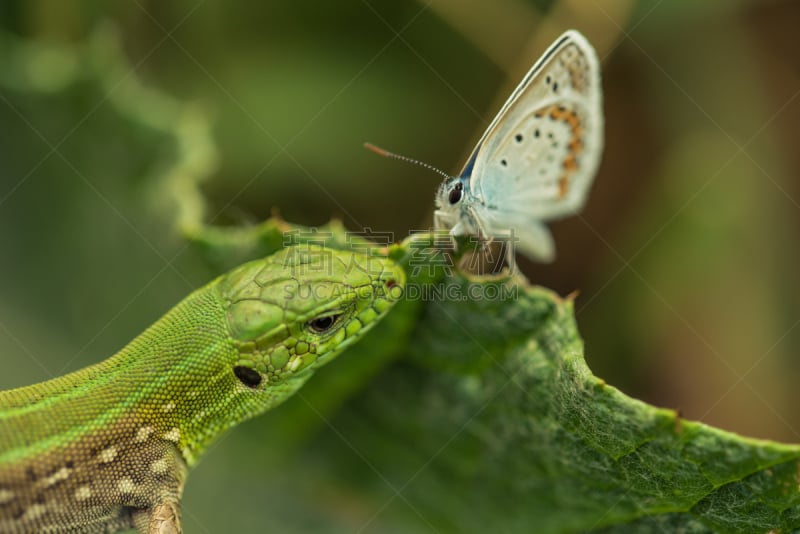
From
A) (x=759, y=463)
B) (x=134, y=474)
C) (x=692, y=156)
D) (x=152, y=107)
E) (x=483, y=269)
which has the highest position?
(x=692, y=156)

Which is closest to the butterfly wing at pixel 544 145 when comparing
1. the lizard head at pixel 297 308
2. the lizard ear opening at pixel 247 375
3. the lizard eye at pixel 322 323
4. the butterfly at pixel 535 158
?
the butterfly at pixel 535 158

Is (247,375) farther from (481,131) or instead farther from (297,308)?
(481,131)

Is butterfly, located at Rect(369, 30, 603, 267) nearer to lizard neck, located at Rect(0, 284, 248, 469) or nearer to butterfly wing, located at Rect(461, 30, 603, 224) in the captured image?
butterfly wing, located at Rect(461, 30, 603, 224)

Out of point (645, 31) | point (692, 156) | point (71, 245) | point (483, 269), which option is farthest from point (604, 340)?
point (71, 245)

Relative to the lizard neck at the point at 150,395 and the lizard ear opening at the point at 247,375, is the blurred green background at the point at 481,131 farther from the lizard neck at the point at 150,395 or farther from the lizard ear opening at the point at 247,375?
the lizard ear opening at the point at 247,375

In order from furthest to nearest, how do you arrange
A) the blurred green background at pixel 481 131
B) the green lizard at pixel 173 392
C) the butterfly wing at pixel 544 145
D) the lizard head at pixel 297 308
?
the blurred green background at pixel 481 131 < the butterfly wing at pixel 544 145 < the lizard head at pixel 297 308 < the green lizard at pixel 173 392

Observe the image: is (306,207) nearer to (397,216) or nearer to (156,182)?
(397,216)

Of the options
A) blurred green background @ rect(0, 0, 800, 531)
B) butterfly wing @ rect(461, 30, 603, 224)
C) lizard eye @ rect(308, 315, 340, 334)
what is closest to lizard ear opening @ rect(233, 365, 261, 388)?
lizard eye @ rect(308, 315, 340, 334)

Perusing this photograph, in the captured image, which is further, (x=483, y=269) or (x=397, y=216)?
(x=397, y=216)
